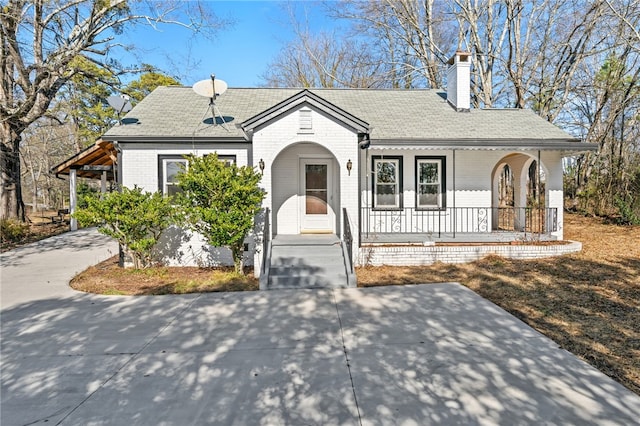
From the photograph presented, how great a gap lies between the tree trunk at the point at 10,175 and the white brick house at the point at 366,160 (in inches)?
338

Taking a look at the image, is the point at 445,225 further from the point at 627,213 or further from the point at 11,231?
the point at 11,231

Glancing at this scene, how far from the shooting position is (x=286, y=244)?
859 centimetres

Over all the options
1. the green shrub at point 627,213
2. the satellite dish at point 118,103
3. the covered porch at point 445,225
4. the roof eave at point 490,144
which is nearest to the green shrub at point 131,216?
the satellite dish at point 118,103

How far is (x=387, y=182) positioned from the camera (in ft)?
35.9

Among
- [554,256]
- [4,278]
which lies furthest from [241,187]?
[554,256]

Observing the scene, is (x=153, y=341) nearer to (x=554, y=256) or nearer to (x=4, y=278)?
(x=4, y=278)

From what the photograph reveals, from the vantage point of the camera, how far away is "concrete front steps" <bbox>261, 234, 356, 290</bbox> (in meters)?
7.30

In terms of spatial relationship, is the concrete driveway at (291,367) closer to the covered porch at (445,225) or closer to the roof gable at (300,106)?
the covered porch at (445,225)

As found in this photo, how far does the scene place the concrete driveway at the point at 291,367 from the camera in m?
3.10

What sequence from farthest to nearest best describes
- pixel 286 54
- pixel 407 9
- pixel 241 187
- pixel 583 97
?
pixel 286 54 < pixel 583 97 < pixel 407 9 < pixel 241 187

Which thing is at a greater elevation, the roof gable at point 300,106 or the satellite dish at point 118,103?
the satellite dish at point 118,103

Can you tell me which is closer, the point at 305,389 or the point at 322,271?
the point at 305,389

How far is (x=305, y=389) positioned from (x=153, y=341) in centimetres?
239

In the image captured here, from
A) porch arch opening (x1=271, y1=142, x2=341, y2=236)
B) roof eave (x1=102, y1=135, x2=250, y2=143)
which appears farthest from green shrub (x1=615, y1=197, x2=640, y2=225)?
roof eave (x1=102, y1=135, x2=250, y2=143)
